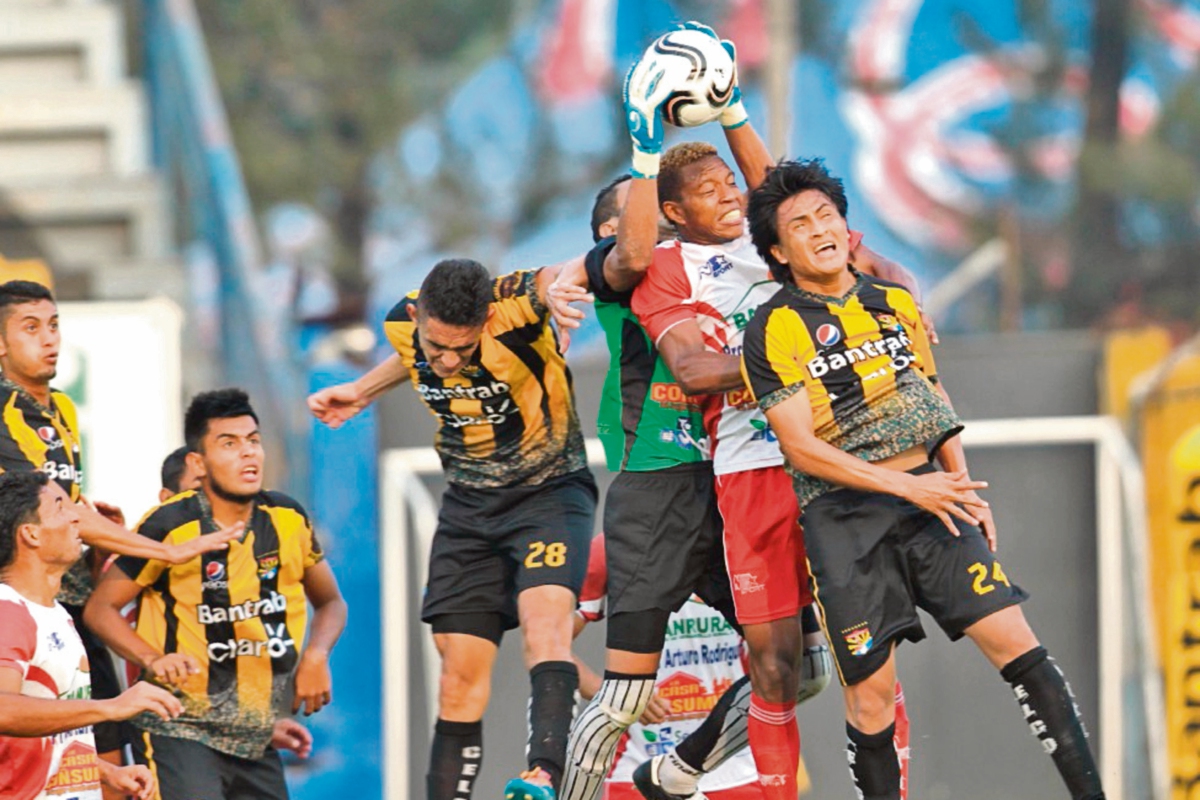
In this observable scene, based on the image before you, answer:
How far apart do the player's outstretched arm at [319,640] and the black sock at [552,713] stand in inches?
36.9

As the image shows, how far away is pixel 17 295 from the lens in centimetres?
861

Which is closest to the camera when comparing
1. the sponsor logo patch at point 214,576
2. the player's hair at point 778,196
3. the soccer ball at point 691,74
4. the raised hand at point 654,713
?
the player's hair at point 778,196

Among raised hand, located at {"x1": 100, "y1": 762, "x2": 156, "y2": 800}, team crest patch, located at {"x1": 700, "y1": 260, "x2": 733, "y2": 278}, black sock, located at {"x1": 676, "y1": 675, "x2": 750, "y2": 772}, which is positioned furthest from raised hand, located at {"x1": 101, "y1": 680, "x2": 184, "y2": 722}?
team crest patch, located at {"x1": 700, "y1": 260, "x2": 733, "y2": 278}

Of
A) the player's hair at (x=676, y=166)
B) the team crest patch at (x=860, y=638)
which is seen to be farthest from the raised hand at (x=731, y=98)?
the team crest patch at (x=860, y=638)

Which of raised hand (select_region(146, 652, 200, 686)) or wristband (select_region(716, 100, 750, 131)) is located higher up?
wristband (select_region(716, 100, 750, 131))

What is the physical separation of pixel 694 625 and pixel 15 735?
323cm

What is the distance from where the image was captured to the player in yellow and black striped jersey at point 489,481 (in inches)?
328

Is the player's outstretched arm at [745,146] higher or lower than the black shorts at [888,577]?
higher

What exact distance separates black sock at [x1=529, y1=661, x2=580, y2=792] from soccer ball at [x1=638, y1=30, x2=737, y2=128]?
2020mm

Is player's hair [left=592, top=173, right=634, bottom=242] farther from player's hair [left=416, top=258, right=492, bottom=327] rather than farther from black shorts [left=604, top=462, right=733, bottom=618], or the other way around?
black shorts [left=604, top=462, right=733, bottom=618]

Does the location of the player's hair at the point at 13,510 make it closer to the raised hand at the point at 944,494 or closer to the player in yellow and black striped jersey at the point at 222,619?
the player in yellow and black striped jersey at the point at 222,619

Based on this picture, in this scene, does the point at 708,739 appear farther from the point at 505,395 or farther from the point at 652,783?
the point at 505,395

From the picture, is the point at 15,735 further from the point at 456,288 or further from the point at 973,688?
the point at 973,688

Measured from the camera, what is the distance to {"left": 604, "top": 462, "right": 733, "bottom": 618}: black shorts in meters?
8.20
